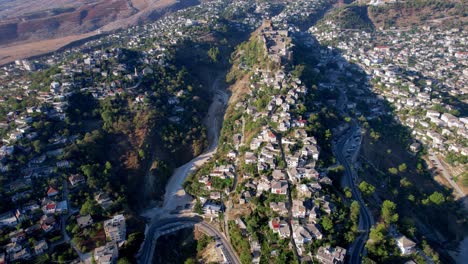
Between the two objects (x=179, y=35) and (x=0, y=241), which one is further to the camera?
(x=179, y=35)

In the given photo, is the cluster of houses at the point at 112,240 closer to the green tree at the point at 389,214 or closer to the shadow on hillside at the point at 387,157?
the shadow on hillside at the point at 387,157

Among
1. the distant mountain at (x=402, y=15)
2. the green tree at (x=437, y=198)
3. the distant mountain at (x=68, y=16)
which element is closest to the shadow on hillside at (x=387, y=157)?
the green tree at (x=437, y=198)

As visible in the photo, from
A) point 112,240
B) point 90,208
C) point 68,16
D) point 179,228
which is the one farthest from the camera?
point 68,16

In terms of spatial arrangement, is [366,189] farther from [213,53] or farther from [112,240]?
[213,53]

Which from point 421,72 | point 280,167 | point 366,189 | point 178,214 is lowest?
point 178,214

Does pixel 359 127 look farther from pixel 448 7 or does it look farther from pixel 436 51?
pixel 448 7

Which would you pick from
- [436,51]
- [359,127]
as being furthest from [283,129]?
[436,51]

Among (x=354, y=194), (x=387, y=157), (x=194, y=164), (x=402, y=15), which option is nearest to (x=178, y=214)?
(x=194, y=164)
